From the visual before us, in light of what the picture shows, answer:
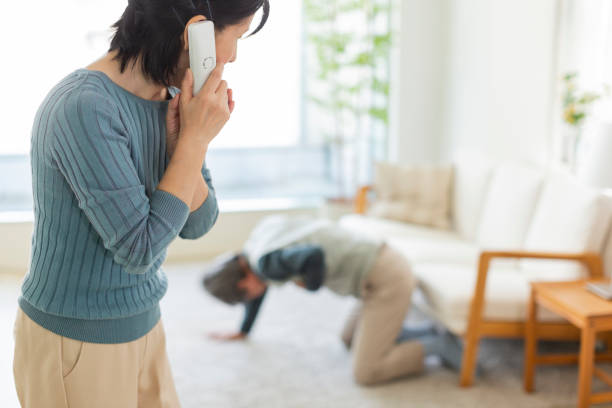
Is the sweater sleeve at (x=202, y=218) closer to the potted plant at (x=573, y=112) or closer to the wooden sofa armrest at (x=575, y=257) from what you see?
the wooden sofa armrest at (x=575, y=257)

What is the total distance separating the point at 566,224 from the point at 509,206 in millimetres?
507

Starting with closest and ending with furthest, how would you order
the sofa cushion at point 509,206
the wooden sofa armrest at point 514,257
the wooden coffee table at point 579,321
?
the wooden coffee table at point 579,321, the wooden sofa armrest at point 514,257, the sofa cushion at point 509,206

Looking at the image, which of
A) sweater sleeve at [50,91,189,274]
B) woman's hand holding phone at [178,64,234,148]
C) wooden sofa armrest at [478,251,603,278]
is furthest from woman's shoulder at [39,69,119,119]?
wooden sofa armrest at [478,251,603,278]

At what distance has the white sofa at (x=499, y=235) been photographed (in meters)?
2.53

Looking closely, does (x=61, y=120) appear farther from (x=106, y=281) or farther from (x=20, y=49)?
(x=20, y=49)

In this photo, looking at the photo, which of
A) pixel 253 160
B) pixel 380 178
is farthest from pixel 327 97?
pixel 380 178

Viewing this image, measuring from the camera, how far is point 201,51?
887 millimetres

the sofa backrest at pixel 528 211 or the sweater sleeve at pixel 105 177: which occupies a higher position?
the sweater sleeve at pixel 105 177

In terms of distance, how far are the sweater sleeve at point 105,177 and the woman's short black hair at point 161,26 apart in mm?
105

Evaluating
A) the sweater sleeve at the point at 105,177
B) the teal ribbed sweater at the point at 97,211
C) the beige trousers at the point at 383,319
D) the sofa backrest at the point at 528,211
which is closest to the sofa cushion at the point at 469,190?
the sofa backrest at the point at 528,211

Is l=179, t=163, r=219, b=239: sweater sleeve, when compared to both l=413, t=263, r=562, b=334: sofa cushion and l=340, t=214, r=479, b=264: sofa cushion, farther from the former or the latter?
l=340, t=214, r=479, b=264: sofa cushion

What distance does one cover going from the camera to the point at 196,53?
89 cm

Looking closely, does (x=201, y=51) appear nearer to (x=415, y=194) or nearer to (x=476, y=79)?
(x=415, y=194)

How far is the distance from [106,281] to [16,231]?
369 centimetres
